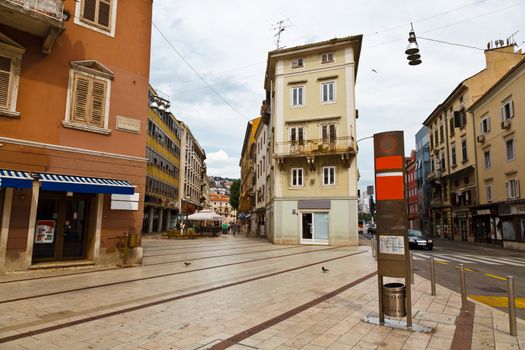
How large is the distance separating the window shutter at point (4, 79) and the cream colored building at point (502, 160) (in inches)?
1198

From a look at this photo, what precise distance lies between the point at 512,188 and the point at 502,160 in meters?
2.76

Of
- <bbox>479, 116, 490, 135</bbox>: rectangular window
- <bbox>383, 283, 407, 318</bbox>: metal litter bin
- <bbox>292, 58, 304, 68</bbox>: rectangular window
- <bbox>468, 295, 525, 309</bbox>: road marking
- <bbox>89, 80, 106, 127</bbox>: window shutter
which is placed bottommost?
<bbox>468, 295, 525, 309</bbox>: road marking

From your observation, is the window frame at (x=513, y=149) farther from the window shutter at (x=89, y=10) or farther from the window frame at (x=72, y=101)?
the window shutter at (x=89, y=10)

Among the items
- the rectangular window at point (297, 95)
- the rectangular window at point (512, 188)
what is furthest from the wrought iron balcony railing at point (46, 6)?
the rectangular window at point (512, 188)

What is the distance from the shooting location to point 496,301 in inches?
306

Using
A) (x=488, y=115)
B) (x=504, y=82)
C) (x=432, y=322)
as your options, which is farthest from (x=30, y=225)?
(x=488, y=115)

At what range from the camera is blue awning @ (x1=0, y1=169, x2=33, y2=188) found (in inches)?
369

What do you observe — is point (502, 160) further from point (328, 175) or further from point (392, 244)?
point (392, 244)

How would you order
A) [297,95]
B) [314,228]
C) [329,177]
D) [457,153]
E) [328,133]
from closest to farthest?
[314,228]
[329,177]
[328,133]
[297,95]
[457,153]

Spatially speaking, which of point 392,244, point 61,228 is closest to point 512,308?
point 392,244

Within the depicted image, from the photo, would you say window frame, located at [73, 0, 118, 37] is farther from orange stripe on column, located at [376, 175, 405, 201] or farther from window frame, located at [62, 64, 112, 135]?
orange stripe on column, located at [376, 175, 405, 201]

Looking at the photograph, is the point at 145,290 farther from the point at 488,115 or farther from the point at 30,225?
the point at 488,115

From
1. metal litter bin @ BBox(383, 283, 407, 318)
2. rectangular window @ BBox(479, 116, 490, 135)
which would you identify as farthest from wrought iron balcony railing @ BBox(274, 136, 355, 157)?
metal litter bin @ BBox(383, 283, 407, 318)

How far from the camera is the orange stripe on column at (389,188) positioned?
19.1 ft
